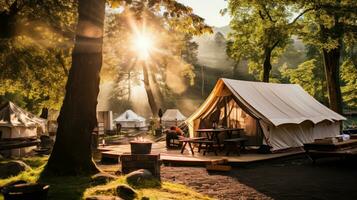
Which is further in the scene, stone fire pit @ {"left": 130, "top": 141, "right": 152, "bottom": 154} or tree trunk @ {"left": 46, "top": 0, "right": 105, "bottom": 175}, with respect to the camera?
stone fire pit @ {"left": 130, "top": 141, "right": 152, "bottom": 154}

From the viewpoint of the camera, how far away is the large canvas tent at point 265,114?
48.3ft

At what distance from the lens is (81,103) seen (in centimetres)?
929

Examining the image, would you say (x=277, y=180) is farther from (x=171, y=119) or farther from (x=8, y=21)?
(x=171, y=119)

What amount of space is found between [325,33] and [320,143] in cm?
1255

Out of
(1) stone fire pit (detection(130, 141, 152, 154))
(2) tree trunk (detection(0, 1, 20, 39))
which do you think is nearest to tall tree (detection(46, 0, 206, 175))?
(1) stone fire pit (detection(130, 141, 152, 154))

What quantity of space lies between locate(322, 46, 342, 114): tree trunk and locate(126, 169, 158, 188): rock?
17.3m

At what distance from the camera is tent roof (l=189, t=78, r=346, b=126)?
14922 mm

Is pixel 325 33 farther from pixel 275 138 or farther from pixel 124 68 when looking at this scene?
pixel 124 68

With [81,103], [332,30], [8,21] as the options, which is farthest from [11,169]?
[332,30]

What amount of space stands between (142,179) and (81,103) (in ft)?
8.32

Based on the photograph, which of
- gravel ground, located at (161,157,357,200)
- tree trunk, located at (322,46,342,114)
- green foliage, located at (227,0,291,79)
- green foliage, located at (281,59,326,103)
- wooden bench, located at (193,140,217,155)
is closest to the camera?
gravel ground, located at (161,157,357,200)

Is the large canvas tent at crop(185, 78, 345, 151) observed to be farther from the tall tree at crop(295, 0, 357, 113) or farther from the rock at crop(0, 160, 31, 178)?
the rock at crop(0, 160, 31, 178)

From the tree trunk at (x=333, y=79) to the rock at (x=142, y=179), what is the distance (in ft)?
56.6

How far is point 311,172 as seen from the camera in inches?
415
